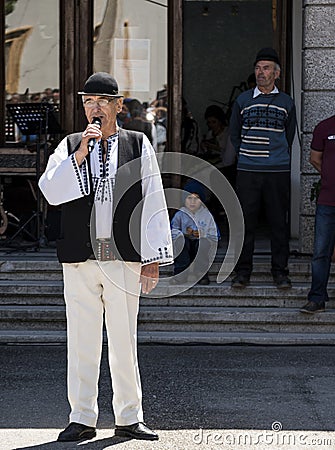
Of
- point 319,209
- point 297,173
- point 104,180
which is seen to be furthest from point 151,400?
point 297,173

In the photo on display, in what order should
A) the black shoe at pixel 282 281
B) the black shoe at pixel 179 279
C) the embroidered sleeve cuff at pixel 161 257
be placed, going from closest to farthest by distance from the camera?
the embroidered sleeve cuff at pixel 161 257
the black shoe at pixel 282 281
the black shoe at pixel 179 279

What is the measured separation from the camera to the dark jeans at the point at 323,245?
897cm

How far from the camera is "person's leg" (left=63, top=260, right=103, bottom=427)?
6.22 meters

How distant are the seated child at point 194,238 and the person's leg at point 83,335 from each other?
3.23 metres

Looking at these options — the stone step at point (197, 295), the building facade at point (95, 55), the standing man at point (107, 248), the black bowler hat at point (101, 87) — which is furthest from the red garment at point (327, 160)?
the black bowler hat at point (101, 87)

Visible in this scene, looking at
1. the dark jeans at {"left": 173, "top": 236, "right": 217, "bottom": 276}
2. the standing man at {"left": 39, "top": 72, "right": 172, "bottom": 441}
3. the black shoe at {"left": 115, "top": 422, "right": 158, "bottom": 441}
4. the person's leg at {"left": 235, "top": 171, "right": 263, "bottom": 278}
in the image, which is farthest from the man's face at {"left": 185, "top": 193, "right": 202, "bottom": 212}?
the black shoe at {"left": 115, "top": 422, "right": 158, "bottom": 441}

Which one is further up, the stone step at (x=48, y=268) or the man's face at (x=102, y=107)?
the man's face at (x=102, y=107)

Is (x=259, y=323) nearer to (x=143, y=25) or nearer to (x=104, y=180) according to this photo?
(x=104, y=180)

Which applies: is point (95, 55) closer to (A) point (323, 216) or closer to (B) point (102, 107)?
(A) point (323, 216)

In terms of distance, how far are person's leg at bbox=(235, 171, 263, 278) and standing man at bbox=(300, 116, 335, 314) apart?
1.80 ft

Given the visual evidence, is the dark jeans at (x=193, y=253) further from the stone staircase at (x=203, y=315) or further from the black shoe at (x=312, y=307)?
the black shoe at (x=312, y=307)

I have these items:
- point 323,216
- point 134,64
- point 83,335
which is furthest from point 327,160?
point 134,64

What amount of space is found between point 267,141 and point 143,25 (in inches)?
136

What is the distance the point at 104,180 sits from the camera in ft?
20.4
